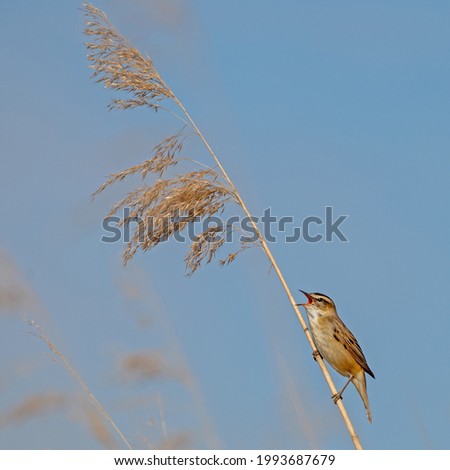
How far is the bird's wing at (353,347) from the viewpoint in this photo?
5.50 m

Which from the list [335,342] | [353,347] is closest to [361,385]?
[353,347]

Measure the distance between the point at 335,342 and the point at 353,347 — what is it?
188mm

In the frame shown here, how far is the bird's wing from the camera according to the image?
18.0 ft

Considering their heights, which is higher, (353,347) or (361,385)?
(353,347)

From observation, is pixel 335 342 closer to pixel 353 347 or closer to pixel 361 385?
pixel 353 347

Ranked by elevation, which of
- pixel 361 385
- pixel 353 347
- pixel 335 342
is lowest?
pixel 361 385

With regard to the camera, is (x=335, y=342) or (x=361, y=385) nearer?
(x=335, y=342)

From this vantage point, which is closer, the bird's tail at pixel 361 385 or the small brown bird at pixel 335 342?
the small brown bird at pixel 335 342

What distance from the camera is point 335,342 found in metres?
5.44

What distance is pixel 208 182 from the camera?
4.41 m

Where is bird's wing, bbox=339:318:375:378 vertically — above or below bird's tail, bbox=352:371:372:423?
above
